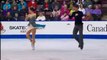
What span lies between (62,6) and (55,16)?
0.80 meters

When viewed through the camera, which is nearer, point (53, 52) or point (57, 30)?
point (53, 52)

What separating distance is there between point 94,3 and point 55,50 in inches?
262

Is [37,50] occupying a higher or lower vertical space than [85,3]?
lower

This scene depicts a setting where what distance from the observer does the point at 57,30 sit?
1734cm

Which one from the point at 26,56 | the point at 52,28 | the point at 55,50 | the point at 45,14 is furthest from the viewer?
the point at 45,14

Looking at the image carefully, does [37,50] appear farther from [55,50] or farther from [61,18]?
[61,18]

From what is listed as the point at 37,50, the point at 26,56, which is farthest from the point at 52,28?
the point at 26,56

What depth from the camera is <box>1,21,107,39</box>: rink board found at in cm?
1720

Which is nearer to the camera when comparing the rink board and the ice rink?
the ice rink

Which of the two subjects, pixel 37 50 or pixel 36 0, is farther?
pixel 36 0

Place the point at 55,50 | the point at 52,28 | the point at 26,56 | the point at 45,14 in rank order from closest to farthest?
the point at 26,56 < the point at 55,50 < the point at 52,28 < the point at 45,14

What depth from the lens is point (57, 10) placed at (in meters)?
18.4

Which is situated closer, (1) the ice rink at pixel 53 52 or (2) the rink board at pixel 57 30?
(1) the ice rink at pixel 53 52

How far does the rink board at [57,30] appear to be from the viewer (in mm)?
17203
